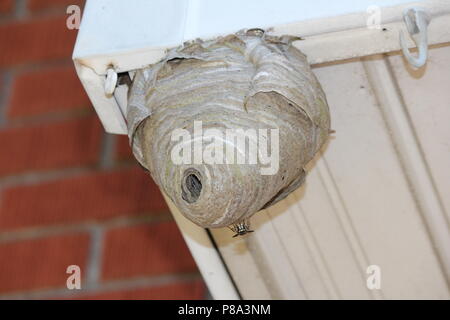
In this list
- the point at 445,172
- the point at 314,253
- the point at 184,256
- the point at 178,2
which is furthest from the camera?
the point at 184,256

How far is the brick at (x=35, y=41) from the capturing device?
2.31m

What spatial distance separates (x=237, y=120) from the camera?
131cm

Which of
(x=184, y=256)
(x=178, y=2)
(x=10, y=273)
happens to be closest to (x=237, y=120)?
(x=178, y=2)

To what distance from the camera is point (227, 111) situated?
132 centimetres

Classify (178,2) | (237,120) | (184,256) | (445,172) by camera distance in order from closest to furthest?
(237,120)
(178,2)
(445,172)
(184,256)

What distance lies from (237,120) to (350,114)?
0.25 metres

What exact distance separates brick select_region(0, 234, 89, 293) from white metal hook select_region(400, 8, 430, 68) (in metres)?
0.88

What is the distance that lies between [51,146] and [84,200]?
0.45 ft

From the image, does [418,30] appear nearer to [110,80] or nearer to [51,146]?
[110,80]

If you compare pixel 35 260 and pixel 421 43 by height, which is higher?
pixel 35 260
